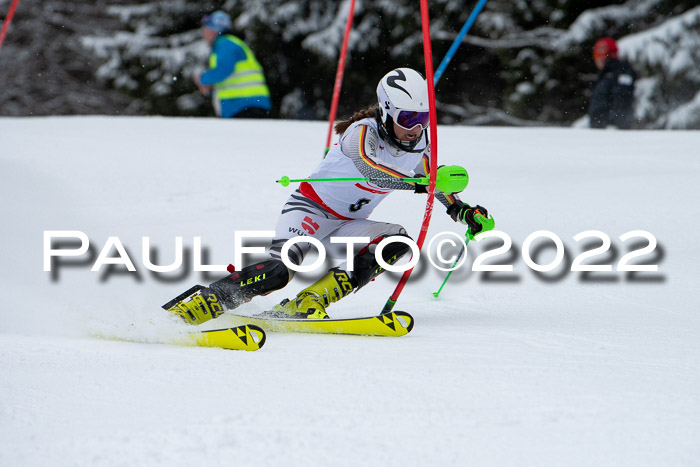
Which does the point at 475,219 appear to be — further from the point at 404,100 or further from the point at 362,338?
the point at 362,338

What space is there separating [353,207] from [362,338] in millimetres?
822

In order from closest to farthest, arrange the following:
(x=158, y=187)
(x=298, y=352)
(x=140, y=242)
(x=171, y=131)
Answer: (x=298, y=352), (x=140, y=242), (x=158, y=187), (x=171, y=131)

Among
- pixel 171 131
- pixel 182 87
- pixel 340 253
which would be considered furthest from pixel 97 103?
pixel 340 253

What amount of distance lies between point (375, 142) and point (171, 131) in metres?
5.96

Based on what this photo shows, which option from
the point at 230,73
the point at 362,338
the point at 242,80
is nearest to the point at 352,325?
the point at 362,338

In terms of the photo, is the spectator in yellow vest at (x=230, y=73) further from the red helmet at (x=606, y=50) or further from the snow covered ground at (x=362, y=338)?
the red helmet at (x=606, y=50)

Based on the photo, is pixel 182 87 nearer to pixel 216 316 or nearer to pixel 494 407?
pixel 216 316

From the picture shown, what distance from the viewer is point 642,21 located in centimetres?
1356

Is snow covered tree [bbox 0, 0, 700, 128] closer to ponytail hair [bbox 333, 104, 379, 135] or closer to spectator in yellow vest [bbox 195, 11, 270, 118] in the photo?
spectator in yellow vest [bbox 195, 11, 270, 118]

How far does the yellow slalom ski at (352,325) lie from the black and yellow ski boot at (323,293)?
0.56 feet

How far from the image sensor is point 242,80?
8.53 meters

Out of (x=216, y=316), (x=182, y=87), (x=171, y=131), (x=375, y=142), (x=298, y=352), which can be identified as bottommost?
(x=182, y=87)

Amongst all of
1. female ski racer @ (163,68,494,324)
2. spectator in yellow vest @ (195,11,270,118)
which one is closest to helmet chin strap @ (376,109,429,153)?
female ski racer @ (163,68,494,324)

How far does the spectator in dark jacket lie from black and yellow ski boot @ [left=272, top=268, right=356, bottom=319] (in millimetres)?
5649
